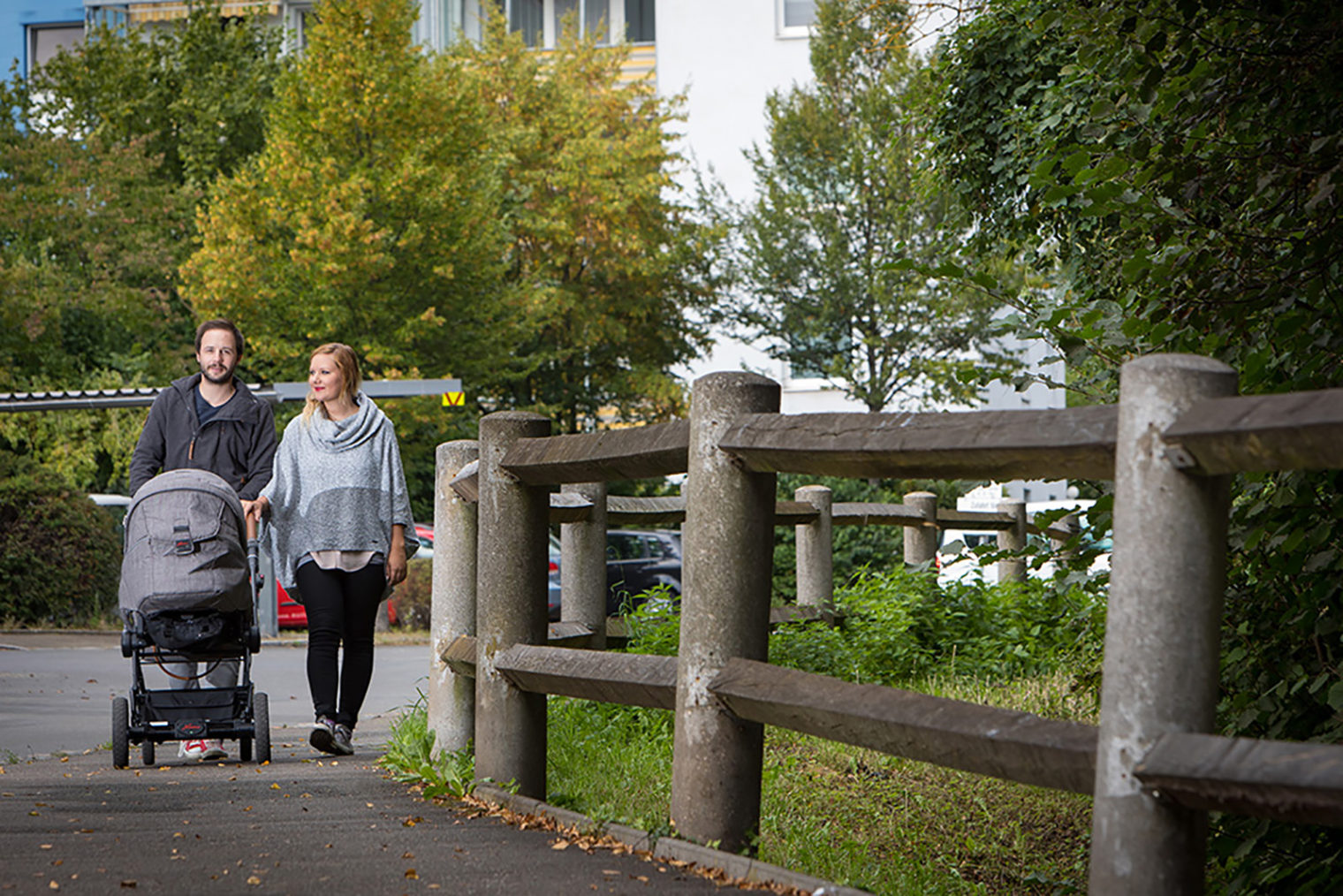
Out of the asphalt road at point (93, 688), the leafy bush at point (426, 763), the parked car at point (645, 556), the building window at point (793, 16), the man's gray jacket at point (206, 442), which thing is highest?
the building window at point (793, 16)

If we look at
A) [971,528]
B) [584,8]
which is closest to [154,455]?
[971,528]

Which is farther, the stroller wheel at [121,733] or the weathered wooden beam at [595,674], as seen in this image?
the stroller wheel at [121,733]

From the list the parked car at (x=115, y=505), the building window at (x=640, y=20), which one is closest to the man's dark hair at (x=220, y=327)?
the parked car at (x=115, y=505)

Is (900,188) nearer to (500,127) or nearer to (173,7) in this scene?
(500,127)

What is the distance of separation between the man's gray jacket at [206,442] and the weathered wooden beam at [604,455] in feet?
8.54

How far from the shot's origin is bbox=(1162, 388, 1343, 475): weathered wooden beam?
2.36 meters

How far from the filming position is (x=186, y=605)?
6348 mm

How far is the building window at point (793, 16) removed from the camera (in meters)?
39.3

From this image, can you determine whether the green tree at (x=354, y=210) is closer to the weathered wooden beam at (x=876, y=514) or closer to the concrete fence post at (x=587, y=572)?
the weathered wooden beam at (x=876, y=514)

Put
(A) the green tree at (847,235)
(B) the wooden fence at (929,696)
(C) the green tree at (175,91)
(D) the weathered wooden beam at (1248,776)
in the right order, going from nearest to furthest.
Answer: (D) the weathered wooden beam at (1248,776)
(B) the wooden fence at (929,696)
(A) the green tree at (847,235)
(C) the green tree at (175,91)

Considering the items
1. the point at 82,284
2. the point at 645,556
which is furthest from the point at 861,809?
the point at 82,284

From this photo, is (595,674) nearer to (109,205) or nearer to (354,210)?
(354,210)

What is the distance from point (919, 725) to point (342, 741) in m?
4.21

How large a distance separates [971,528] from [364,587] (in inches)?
240
